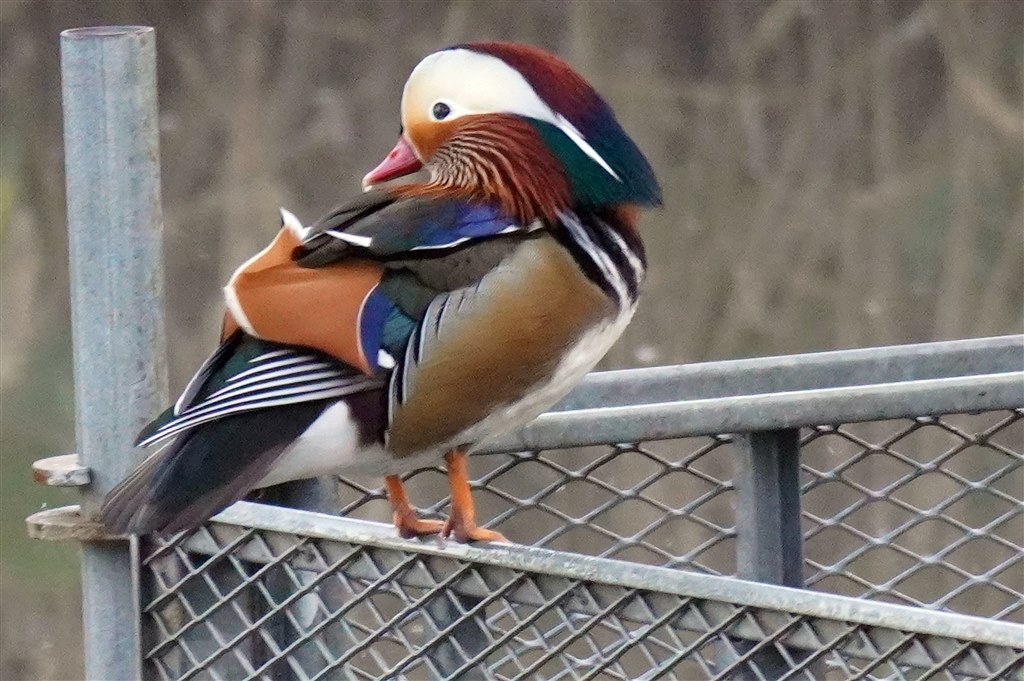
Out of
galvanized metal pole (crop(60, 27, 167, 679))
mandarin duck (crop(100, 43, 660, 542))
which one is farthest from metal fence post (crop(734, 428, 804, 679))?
galvanized metal pole (crop(60, 27, 167, 679))

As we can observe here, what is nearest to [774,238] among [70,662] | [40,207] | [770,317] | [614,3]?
→ [770,317]

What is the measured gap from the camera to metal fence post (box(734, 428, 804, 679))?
1038mm

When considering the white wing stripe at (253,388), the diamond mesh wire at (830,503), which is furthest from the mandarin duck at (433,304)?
the diamond mesh wire at (830,503)

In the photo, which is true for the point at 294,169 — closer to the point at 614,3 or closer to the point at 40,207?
the point at 40,207

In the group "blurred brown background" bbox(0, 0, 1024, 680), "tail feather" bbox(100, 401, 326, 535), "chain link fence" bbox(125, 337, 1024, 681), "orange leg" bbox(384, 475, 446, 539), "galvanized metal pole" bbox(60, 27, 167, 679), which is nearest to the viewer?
"chain link fence" bbox(125, 337, 1024, 681)

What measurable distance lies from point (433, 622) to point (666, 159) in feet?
4.50

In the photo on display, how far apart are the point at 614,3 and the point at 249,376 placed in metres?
1.35

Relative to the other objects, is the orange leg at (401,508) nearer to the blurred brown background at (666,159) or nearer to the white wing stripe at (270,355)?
the white wing stripe at (270,355)

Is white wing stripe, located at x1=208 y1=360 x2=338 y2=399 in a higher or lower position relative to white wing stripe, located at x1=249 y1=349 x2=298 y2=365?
lower

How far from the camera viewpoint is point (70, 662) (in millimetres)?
2252

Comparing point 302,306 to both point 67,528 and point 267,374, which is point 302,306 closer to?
point 267,374

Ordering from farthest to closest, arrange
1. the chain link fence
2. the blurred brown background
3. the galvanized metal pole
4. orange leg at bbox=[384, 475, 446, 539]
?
the blurred brown background
orange leg at bbox=[384, 475, 446, 539]
the galvanized metal pole
the chain link fence

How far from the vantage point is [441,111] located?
1012 millimetres

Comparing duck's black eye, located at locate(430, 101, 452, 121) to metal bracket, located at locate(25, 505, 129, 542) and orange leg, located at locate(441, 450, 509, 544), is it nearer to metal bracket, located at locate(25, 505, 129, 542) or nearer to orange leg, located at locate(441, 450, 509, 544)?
orange leg, located at locate(441, 450, 509, 544)
